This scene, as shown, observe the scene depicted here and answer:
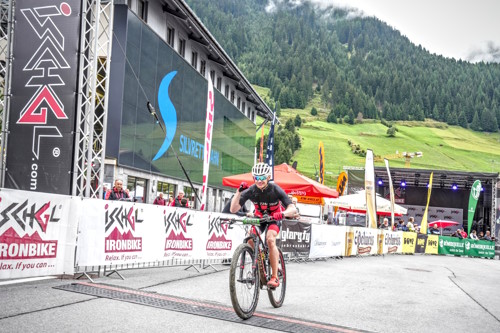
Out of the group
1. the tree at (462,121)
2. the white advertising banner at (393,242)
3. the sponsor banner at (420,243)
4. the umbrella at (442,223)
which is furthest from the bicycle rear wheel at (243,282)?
the tree at (462,121)

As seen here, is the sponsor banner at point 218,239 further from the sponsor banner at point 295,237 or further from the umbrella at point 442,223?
the umbrella at point 442,223

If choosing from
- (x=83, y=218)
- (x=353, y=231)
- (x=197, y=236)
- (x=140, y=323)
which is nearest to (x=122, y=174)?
(x=353, y=231)

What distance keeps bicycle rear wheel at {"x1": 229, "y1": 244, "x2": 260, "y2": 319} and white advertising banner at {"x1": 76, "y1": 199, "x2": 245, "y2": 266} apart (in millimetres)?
3265

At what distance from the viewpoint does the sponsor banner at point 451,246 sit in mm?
30969

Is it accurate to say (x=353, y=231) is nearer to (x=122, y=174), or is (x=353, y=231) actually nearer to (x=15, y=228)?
(x=122, y=174)

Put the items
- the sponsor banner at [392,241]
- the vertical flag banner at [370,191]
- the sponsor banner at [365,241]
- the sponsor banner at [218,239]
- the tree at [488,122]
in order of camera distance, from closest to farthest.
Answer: the sponsor banner at [218,239] → the sponsor banner at [365,241] → the vertical flag banner at [370,191] → the sponsor banner at [392,241] → the tree at [488,122]

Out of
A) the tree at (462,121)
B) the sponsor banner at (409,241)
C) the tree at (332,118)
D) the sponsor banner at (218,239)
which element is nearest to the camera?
the sponsor banner at (218,239)

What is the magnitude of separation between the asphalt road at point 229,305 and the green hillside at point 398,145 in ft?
317

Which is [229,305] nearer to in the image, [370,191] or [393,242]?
[370,191]

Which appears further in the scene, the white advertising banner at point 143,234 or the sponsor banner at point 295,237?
the sponsor banner at point 295,237

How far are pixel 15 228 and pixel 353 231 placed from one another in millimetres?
16088

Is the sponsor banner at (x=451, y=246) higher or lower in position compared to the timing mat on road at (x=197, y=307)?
lower

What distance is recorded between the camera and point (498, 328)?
672 cm

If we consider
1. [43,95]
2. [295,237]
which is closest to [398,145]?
[295,237]
